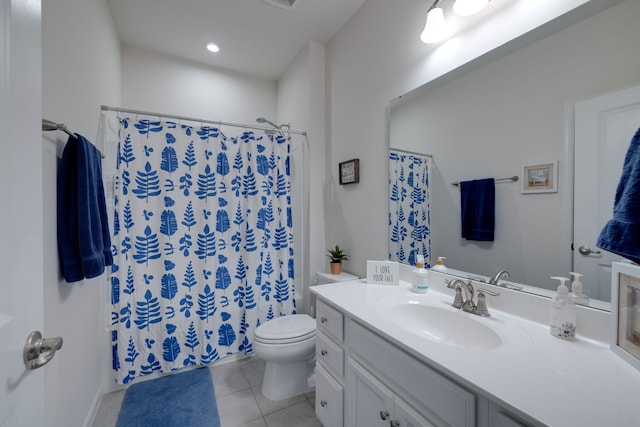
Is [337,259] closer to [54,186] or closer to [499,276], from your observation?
[499,276]

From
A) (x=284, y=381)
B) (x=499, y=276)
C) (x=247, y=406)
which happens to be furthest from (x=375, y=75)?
(x=247, y=406)

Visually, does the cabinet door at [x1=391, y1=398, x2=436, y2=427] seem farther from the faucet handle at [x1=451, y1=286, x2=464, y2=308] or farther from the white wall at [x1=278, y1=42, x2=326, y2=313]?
the white wall at [x1=278, y1=42, x2=326, y2=313]

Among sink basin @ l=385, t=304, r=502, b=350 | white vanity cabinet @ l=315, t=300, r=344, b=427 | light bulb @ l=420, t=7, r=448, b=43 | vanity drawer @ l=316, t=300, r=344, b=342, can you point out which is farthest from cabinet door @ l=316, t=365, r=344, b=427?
light bulb @ l=420, t=7, r=448, b=43

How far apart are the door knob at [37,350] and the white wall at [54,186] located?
1.80 ft

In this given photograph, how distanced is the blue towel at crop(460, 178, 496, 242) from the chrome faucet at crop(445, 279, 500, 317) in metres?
0.22

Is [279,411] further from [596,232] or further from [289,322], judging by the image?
[596,232]

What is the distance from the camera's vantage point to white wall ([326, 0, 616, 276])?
1.11 m

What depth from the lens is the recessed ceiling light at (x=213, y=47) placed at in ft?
7.57

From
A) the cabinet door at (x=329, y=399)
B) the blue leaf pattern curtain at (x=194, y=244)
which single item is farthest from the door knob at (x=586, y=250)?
the blue leaf pattern curtain at (x=194, y=244)

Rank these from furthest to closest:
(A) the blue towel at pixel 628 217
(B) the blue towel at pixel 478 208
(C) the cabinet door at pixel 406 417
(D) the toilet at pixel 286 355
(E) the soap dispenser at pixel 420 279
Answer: (D) the toilet at pixel 286 355 → (E) the soap dispenser at pixel 420 279 → (B) the blue towel at pixel 478 208 → (C) the cabinet door at pixel 406 417 → (A) the blue towel at pixel 628 217

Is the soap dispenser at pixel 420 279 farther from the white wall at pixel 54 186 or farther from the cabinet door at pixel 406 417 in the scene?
the white wall at pixel 54 186

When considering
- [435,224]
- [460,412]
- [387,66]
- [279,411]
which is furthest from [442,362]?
[387,66]

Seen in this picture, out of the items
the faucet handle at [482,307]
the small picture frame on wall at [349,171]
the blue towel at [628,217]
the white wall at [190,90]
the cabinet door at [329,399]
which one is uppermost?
the white wall at [190,90]

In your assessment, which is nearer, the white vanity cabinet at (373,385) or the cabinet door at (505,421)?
the cabinet door at (505,421)
